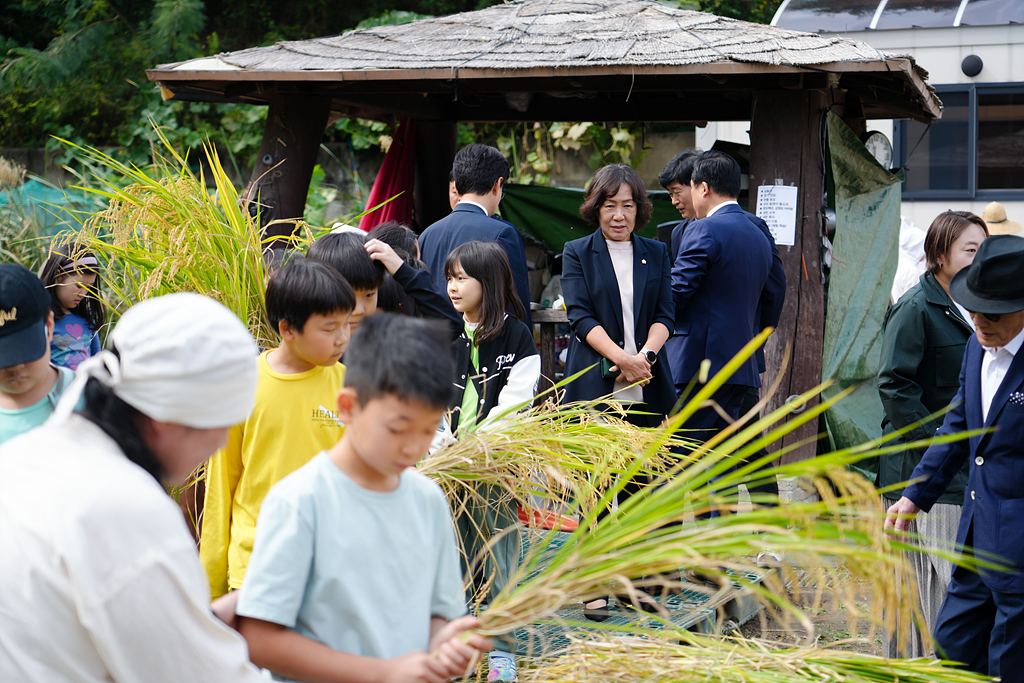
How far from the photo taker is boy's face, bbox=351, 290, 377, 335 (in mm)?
2623

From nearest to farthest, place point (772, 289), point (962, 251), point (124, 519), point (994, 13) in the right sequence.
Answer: point (124, 519) → point (962, 251) → point (772, 289) → point (994, 13)

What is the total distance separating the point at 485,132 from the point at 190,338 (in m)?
9.87

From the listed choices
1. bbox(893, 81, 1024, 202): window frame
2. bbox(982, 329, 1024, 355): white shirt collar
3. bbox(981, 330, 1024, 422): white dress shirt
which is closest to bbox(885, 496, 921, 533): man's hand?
bbox(981, 330, 1024, 422): white dress shirt

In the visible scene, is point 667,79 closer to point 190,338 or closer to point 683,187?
point 683,187

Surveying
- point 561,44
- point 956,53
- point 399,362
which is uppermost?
point 956,53

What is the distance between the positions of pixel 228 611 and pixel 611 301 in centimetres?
263

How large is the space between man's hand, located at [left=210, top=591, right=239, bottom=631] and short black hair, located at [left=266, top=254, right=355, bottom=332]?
77 cm

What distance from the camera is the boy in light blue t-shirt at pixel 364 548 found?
4.48 feet

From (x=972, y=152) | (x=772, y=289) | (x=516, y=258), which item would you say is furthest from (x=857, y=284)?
(x=972, y=152)

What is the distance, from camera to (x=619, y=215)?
386 centimetres

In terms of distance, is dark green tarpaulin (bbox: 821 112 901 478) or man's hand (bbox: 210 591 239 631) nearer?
man's hand (bbox: 210 591 239 631)

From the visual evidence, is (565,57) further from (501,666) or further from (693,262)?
(501,666)

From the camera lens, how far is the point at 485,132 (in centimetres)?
1073

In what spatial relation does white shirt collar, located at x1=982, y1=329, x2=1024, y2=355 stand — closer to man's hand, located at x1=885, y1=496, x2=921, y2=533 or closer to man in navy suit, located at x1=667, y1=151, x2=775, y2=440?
man's hand, located at x1=885, y1=496, x2=921, y2=533
